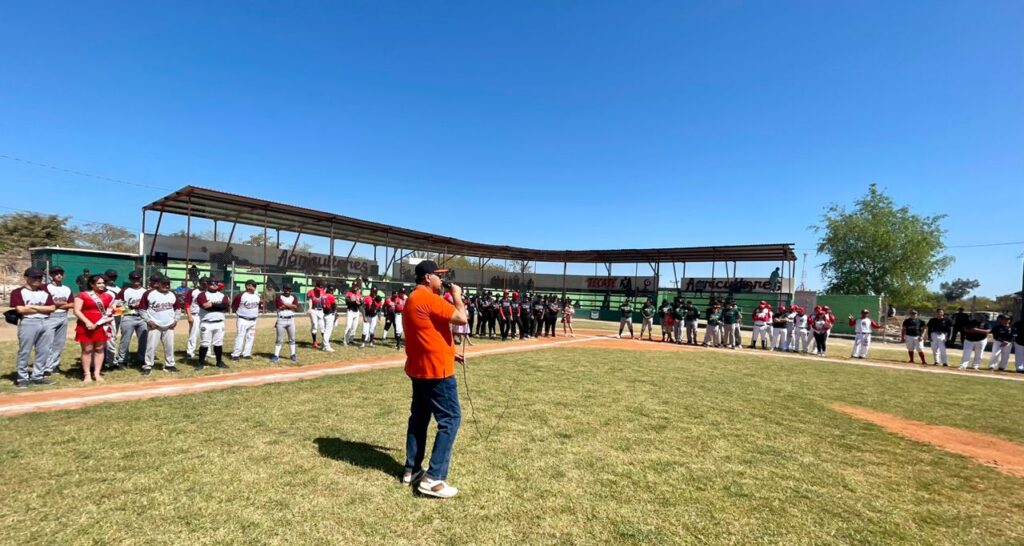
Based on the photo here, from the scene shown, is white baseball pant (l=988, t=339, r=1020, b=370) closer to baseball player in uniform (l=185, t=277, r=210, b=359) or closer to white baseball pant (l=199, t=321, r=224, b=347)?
white baseball pant (l=199, t=321, r=224, b=347)

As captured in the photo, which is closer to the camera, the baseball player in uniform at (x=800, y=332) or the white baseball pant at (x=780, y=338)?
the baseball player in uniform at (x=800, y=332)

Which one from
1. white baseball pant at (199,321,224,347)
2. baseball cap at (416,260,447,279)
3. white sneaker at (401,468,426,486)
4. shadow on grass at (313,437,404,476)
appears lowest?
shadow on grass at (313,437,404,476)

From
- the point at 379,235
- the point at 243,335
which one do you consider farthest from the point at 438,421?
the point at 379,235

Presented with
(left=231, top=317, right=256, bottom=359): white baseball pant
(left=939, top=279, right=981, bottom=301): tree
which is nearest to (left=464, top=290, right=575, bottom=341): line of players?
(left=231, top=317, right=256, bottom=359): white baseball pant

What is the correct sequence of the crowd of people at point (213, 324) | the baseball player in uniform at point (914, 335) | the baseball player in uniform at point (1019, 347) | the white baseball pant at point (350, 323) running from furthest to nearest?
1. the baseball player in uniform at point (914, 335)
2. the baseball player in uniform at point (1019, 347)
3. the white baseball pant at point (350, 323)
4. the crowd of people at point (213, 324)

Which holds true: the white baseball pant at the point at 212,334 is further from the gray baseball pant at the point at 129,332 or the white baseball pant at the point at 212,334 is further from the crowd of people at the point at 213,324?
the gray baseball pant at the point at 129,332

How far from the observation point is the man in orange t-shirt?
12.3ft

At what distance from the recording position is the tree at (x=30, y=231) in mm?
33500

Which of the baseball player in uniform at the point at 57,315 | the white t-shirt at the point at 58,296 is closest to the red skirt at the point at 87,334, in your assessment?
the baseball player in uniform at the point at 57,315

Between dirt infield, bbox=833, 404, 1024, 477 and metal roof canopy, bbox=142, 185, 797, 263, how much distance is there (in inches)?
861

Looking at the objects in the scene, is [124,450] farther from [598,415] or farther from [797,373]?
[797,373]

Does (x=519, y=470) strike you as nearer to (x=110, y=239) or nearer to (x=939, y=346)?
(x=939, y=346)

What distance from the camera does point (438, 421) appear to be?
3.79 metres

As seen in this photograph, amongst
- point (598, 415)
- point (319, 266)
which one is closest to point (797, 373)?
point (598, 415)
